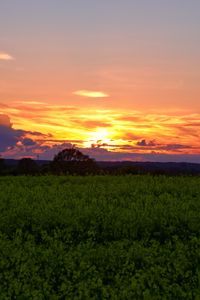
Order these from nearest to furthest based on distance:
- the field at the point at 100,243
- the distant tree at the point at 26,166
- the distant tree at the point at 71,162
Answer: the field at the point at 100,243
the distant tree at the point at 71,162
the distant tree at the point at 26,166

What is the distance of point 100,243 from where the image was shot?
36.9 feet

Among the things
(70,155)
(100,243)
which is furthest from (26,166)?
(100,243)

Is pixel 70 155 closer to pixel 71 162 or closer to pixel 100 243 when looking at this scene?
pixel 71 162

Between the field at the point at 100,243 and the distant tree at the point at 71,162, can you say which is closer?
the field at the point at 100,243

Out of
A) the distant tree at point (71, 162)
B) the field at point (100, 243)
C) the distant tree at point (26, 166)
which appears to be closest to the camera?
the field at point (100, 243)

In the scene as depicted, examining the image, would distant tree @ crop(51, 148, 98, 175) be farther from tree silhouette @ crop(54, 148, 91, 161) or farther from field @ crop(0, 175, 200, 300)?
field @ crop(0, 175, 200, 300)

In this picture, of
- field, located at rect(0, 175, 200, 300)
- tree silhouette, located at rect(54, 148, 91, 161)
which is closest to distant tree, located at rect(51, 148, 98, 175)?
tree silhouette, located at rect(54, 148, 91, 161)

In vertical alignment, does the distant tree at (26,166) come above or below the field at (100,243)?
above

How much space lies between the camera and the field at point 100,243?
7891 millimetres

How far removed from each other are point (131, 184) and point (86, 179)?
3.00 metres

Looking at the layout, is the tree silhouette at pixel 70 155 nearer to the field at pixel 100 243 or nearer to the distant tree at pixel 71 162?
the distant tree at pixel 71 162

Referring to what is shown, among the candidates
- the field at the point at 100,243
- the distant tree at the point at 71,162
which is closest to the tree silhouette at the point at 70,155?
the distant tree at the point at 71,162

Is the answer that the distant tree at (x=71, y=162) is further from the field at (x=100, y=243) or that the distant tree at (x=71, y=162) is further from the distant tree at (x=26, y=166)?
the field at (x=100, y=243)

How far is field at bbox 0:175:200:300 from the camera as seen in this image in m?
7.89
